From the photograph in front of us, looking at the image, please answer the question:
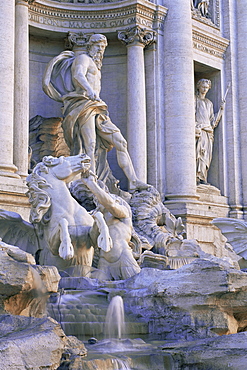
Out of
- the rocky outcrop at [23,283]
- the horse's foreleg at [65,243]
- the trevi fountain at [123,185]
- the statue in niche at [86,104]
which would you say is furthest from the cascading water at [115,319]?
the statue in niche at [86,104]

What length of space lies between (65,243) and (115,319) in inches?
59.9

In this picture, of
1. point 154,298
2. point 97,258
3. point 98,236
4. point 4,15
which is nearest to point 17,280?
point 154,298

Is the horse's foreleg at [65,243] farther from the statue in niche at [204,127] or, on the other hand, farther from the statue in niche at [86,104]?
the statue in niche at [204,127]

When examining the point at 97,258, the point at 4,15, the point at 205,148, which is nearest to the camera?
the point at 97,258

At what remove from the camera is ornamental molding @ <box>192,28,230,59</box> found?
63.1 feet

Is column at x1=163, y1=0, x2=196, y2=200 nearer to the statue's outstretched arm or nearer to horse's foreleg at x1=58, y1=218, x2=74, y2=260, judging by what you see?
the statue's outstretched arm

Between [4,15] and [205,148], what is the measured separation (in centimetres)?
710

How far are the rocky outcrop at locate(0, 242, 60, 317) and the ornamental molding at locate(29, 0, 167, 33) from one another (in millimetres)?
9860

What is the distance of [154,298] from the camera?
8.85 meters

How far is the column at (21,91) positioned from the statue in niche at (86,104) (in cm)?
52

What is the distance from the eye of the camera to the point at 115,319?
28.0 feet

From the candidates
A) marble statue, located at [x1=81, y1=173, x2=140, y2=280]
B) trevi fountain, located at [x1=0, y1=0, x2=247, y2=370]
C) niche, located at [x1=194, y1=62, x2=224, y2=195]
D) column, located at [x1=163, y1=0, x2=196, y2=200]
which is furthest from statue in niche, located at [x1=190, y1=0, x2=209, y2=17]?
marble statue, located at [x1=81, y1=173, x2=140, y2=280]

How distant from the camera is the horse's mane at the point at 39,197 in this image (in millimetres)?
10344

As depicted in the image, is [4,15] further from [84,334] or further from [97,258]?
[84,334]
